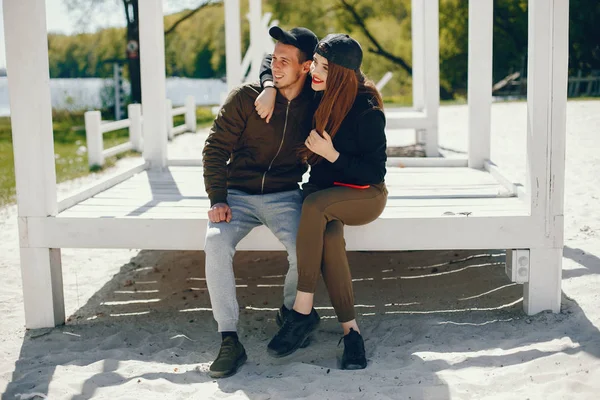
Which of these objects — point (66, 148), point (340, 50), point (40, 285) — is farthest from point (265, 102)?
point (66, 148)

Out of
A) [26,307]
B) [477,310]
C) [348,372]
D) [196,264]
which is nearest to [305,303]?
[348,372]

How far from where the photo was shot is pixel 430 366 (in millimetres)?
3738

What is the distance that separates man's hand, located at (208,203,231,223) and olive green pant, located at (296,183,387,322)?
39 centimetres

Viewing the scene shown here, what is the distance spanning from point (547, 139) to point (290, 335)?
1678 millimetres

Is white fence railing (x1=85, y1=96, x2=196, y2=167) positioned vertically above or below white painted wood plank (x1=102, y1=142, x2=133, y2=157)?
above

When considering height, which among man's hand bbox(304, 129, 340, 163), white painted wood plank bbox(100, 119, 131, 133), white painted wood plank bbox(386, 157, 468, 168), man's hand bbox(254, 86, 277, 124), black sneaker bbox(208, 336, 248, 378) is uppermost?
man's hand bbox(254, 86, 277, 124)

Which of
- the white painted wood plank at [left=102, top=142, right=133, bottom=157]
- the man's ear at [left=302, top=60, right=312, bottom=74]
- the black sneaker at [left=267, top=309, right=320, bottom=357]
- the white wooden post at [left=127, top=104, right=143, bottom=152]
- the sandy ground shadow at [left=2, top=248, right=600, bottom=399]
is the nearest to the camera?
the sandy ground shadow at [left=2, top=248, right=600, bottom=399]

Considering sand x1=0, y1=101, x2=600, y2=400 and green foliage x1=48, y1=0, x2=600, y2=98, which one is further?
green foliage x1=48, y1=0, x2=600, y2=98

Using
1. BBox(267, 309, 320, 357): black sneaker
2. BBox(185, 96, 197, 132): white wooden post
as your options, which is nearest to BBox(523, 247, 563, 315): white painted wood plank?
BBox(267, 309, 320, 357): black sneaker

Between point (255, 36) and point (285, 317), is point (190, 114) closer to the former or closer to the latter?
point (255, 36)

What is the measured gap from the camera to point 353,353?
12.4 ft

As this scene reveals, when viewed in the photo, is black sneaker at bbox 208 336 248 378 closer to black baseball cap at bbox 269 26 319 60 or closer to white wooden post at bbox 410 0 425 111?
black baseball cap at bbox 269 26 319 60

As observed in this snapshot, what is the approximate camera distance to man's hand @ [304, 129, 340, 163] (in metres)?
3.76

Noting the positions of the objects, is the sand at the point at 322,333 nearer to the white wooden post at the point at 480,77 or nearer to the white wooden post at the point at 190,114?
the white wooden post at the point at 480,77
